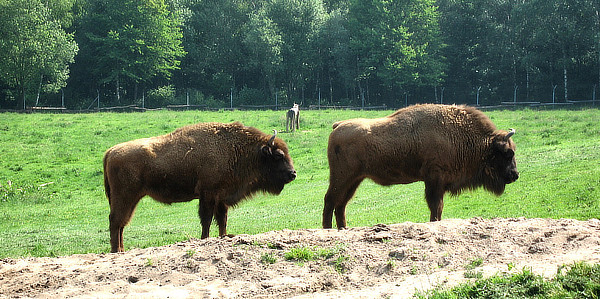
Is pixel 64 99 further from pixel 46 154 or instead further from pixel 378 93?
pixel 46 154

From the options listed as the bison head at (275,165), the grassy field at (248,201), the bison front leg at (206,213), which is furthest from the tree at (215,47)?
the bison front leg at (206,213)

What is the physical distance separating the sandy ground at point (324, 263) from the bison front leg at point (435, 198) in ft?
5.36

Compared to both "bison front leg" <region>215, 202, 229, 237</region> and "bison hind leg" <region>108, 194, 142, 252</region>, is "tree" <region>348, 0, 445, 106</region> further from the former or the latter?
"bison hind leg" <region>108, 194, 142, 252</region>

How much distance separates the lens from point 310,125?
37375mm

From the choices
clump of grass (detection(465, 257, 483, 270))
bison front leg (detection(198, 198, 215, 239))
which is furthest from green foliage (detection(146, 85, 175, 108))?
clump of grass (detection(465, 257, 483, 270))

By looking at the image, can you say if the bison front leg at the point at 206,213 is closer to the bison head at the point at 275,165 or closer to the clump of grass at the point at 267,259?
the bison head at the point at 275,165

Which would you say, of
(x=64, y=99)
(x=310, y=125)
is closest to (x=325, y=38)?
(x=64, y=99)

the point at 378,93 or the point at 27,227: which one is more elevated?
the point at 378,93

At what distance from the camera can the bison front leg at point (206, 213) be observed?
1123 centimetres

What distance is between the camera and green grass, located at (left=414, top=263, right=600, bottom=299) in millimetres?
6031

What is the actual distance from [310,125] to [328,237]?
1126 inches

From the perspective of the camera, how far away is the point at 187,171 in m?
11.5

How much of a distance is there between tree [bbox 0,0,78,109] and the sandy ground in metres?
53.7

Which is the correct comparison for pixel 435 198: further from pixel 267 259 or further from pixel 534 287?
pixel 534 287
